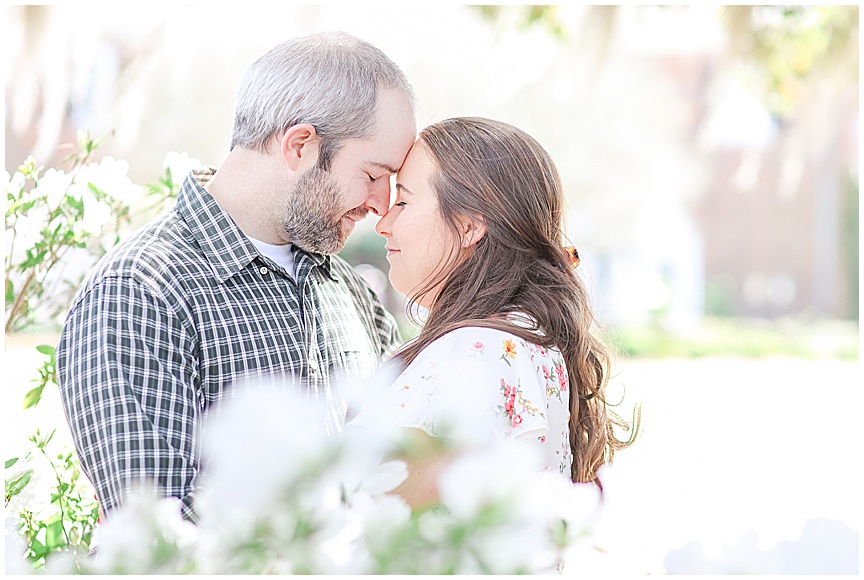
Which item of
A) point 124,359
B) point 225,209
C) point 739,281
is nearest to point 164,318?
point 124,359

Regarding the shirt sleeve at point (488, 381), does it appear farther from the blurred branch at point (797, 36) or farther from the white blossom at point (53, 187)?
the blurred branch at point (797, 36)

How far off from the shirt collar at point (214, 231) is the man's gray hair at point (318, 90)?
166 mm

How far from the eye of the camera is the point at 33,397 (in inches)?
68.2

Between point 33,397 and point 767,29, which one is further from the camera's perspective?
point 767,29

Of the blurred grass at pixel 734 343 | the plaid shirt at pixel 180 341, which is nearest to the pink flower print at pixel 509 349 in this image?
the plaid shirt at pixel 180 341

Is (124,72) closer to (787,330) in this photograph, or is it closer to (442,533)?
(442,533)

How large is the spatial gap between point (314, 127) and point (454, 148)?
29 cm

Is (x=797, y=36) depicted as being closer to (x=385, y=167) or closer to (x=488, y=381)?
(x=385, y=167)

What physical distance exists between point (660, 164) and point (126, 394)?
43.1 feet

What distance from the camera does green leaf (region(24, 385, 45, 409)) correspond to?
1721mm

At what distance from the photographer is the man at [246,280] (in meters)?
1.37

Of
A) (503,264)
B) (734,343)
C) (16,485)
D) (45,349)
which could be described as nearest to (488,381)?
(503,264)

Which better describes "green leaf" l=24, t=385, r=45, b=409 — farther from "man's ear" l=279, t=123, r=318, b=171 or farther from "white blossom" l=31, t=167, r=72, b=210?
"man's ear" l=279, t=123, r=318, b=171

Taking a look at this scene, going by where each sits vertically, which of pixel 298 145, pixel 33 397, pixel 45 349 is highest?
pixel 298 145
